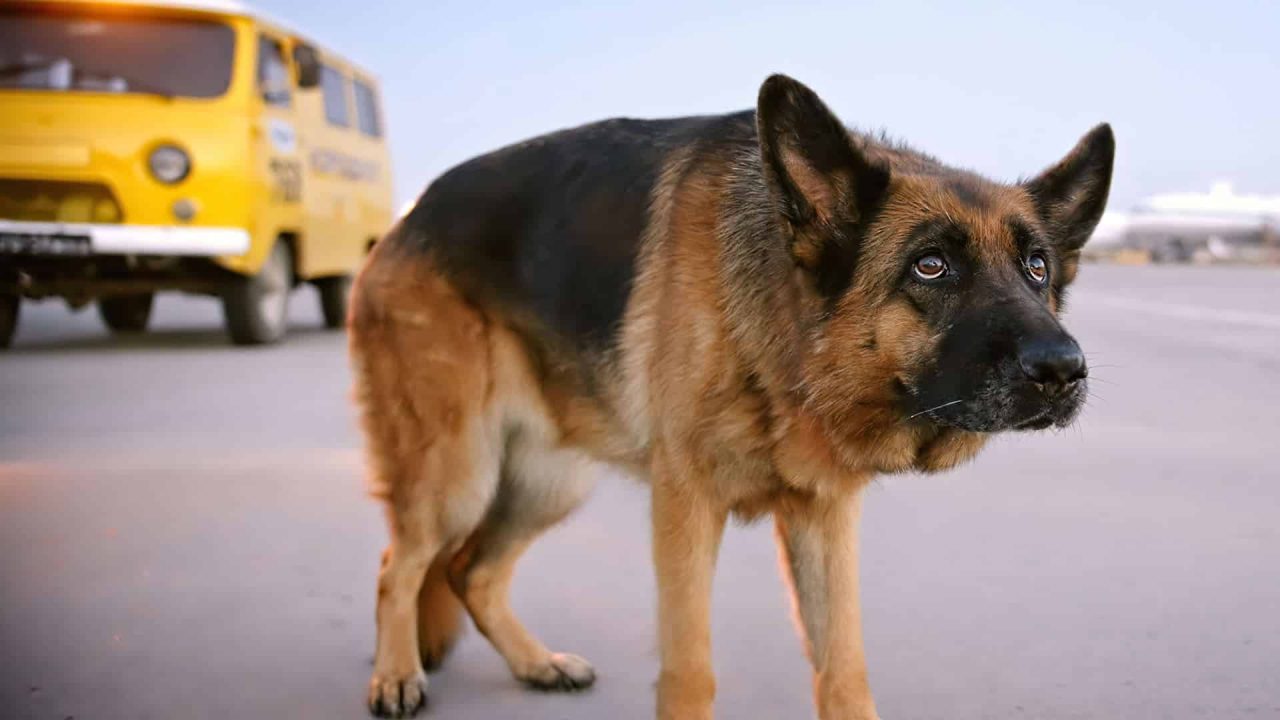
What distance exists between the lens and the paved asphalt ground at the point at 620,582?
396 centimetres

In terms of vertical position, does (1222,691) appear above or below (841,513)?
below

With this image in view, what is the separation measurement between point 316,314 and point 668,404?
1623 cm

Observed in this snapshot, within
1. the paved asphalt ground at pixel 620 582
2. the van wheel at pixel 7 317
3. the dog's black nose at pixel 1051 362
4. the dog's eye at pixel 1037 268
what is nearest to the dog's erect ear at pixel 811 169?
the dog's eye at pixel 1037 268

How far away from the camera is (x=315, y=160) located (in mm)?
14117

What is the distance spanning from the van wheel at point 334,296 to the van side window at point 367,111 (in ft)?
5.87

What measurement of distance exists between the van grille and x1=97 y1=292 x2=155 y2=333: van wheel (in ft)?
10.4

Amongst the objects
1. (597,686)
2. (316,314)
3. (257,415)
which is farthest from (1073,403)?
(316,314)

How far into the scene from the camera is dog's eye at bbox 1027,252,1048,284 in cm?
332


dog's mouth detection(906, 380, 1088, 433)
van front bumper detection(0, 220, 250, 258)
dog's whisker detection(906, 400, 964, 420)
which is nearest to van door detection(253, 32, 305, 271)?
van front bumper detection(0, 220, 250, 258)

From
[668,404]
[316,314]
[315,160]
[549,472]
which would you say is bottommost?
[316,314]

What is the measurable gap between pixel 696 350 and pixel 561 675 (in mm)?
1199

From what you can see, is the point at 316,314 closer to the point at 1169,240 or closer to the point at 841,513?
the point at 841,513

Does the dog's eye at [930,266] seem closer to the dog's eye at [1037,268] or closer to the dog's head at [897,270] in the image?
the dog's head at [897,270]

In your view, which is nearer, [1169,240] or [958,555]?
[958,555]
